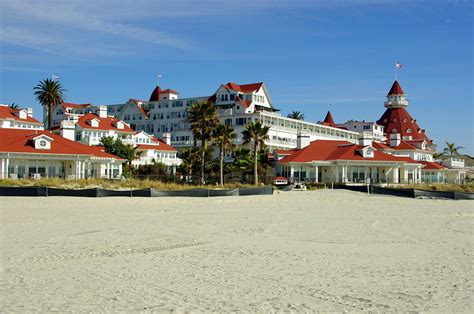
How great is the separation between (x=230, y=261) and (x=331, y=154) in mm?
53734

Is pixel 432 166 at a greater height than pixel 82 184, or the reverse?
pixel 432 166

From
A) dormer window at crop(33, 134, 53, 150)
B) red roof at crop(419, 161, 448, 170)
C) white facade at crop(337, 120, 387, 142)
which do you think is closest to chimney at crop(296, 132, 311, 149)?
red roof at crop(419, 161, 448, 170)

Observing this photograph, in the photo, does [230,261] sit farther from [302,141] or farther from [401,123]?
[401,123]

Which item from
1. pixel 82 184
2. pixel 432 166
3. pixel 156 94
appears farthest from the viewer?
pixel 156 94

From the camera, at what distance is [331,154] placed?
66.6m

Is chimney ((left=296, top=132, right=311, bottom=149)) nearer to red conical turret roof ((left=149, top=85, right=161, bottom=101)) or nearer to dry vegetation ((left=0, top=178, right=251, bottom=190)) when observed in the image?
dry vegetation ((left=0, top=178, right=251, bottom=190))

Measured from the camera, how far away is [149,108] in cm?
10469

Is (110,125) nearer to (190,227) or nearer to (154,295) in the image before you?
(190,227)

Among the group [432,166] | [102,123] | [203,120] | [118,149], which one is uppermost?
[102,123]

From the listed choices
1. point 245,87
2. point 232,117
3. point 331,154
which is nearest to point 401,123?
point 245,87

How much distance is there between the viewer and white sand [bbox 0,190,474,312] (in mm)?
10227

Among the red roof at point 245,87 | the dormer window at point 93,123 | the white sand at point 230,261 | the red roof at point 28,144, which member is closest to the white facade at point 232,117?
the red roof at point 245,87

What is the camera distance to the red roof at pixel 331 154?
64500 mm

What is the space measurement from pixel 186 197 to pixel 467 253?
24.3m
